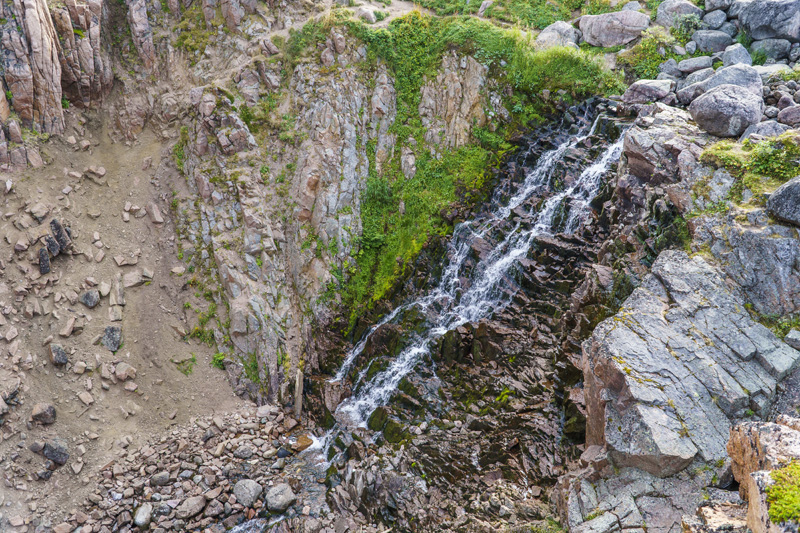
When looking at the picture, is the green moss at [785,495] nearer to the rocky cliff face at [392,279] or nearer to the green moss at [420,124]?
the rocky cliff face at [392,279]

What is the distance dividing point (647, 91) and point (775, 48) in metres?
5.44

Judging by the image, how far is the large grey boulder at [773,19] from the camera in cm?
1858

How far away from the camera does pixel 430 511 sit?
12844mm

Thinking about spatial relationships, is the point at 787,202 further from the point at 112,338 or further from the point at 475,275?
the point at 112,338

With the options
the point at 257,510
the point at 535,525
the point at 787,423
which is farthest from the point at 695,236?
the point at 257,510

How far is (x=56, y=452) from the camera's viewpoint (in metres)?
15.2

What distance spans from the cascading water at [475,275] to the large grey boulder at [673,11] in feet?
29.5

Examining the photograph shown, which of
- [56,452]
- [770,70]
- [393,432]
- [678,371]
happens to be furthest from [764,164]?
[56,452]

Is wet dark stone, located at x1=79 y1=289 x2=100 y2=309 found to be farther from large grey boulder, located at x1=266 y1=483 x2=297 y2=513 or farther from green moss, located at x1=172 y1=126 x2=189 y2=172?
large grey boulder, located at x1=266 y1=483 x2=297 y2=513

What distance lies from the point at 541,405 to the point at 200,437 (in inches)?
476

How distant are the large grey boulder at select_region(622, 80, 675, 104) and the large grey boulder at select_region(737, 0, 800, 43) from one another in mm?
4608

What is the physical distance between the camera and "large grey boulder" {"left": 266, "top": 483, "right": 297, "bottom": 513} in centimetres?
1453

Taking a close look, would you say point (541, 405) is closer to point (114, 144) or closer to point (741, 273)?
point (741, 273)

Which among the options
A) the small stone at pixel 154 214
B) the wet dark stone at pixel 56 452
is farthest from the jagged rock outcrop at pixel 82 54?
the wet dark stone at pixel 56 452
